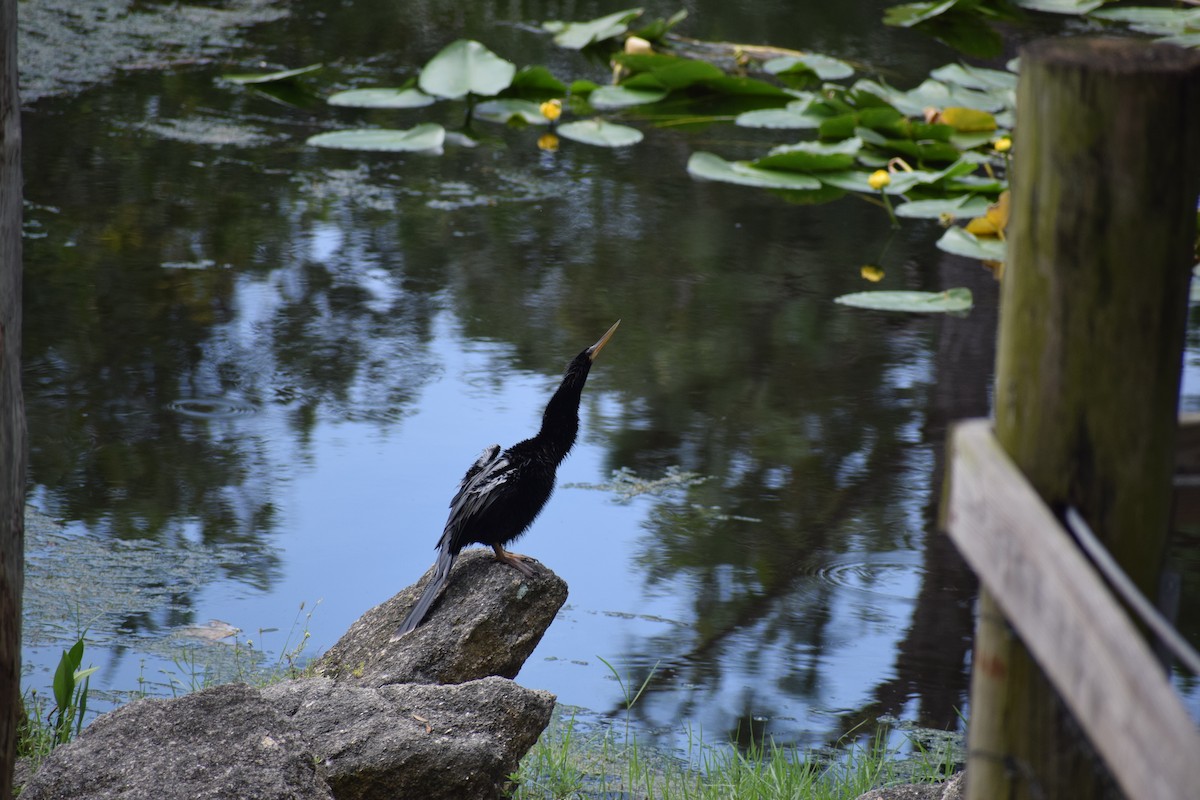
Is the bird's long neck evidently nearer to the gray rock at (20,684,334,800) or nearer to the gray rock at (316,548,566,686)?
the gray rock at (316,548,566,686)

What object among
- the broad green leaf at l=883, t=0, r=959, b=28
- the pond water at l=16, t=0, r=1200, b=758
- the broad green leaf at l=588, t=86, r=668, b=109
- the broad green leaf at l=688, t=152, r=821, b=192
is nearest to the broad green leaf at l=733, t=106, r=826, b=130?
the pond water at l=16, t=0, r=1200, b=758

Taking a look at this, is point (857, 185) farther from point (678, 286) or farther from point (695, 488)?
point (695, 488)

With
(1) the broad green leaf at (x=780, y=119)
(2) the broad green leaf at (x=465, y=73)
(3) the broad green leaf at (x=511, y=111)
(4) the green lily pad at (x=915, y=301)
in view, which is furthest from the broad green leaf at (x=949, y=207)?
(2) the broad green leaf at (x=465, y=73)

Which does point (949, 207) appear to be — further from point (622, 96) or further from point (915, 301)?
point (622, 96)

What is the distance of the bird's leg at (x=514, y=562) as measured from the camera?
258 cm

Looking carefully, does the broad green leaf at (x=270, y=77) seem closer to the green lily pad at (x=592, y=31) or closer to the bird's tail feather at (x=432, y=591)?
the green lily pad at (x=592, y=31)

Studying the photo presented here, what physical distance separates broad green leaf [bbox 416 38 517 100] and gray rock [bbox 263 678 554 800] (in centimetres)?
457

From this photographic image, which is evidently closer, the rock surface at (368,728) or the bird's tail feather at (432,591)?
the rock surface at (368,728)

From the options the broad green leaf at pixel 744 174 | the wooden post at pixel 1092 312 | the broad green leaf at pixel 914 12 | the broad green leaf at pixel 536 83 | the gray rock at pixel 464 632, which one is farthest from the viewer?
the broad green leaf at pixel 914 12

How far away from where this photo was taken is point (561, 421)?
2.59m

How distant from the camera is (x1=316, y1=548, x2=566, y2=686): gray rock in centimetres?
254

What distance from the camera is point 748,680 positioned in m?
3.05

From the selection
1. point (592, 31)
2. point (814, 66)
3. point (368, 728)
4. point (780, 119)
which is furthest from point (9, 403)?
point (592, 31)

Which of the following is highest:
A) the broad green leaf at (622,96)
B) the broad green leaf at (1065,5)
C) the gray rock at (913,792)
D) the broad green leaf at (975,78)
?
the broad green leaf at (1065,5)
